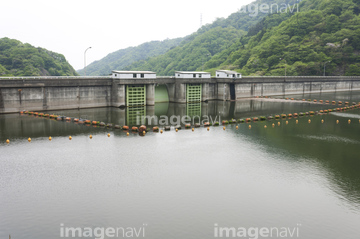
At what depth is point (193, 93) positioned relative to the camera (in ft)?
303

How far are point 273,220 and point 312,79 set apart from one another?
4642 inches

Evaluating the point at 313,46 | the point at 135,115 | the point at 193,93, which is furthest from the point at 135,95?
the point at 313,46

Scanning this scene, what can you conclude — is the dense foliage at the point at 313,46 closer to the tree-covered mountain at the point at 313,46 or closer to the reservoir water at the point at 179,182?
the tree-covered mountain at the point at 313,46

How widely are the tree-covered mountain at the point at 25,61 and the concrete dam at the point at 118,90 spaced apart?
2905 inches

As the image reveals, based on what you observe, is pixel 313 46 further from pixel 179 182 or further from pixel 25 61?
pixel 179 182

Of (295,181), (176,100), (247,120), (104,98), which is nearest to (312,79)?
(176,100)

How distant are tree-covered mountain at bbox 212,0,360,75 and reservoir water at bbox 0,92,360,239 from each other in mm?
114259

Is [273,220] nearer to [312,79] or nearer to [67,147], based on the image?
[67,147]

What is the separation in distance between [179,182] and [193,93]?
216ft

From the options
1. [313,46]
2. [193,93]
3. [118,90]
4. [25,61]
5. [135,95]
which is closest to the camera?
[118,90]

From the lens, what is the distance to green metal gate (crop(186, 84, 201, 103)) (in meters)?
90.8

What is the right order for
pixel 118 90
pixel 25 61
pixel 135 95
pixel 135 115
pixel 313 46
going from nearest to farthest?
pixel 135 115 → pixel 118 90 → pixel 135 95 → pixel 25 61 → pixel 313 46

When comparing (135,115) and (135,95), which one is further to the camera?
(135,95)

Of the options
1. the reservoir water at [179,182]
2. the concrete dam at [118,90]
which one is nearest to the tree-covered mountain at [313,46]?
the concrete dam at [118,90]
